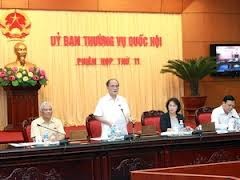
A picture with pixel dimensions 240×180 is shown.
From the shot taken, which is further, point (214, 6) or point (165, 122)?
point (214, 6)

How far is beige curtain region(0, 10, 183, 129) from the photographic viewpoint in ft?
37.6

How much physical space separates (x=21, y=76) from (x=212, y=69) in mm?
4452

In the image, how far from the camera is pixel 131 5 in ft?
40.3

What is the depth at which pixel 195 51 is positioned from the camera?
42.1ft

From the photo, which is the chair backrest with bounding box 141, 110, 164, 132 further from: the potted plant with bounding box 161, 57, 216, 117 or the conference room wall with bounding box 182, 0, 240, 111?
the conference room wall with bounding box 182, 0, 240, 111

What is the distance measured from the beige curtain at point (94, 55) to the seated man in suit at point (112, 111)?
534 cm

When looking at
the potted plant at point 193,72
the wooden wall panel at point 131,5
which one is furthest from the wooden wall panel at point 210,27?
the potted plant at point 193,72

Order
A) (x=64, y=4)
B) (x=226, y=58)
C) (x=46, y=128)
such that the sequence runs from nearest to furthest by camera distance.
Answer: (x=46, y=128)
(x=64, y=4)
(x=226, y=58)

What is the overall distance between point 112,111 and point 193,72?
238 inches

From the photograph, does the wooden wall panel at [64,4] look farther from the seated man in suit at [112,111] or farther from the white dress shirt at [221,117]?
the white dress shirt at [221,117]

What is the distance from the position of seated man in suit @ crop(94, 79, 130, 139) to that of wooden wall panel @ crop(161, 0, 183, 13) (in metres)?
6.76

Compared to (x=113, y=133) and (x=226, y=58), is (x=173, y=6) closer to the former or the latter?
(x=226, y=58)

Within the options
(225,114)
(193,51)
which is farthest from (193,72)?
(225,114)

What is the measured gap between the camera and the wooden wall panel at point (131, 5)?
12.1m
